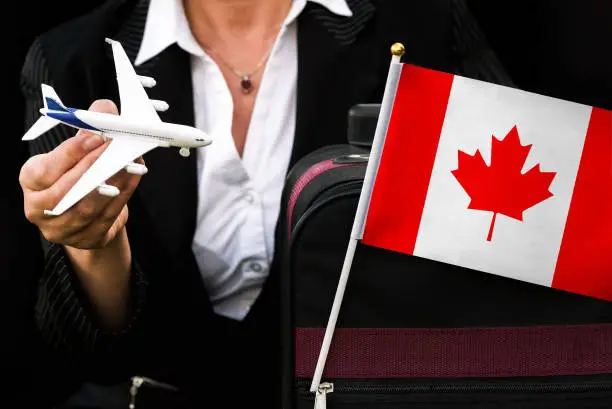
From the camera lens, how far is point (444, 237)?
2.23ft

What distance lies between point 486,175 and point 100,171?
32 centimetres

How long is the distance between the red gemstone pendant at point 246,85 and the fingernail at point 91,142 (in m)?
0.33

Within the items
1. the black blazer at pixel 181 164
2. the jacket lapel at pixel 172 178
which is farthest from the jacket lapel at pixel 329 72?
the jacket lapel at pixel 172 178

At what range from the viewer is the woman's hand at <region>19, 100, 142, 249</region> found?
0.67 m

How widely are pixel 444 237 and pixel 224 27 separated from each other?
0.48 meters

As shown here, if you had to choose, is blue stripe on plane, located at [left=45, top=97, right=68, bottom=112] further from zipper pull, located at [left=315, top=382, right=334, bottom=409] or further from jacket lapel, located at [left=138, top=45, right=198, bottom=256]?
zipper pull, located at [left=315, top=382, right=334, bottom=409]

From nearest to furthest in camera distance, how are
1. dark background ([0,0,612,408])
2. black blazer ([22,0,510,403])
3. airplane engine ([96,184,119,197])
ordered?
airplane engine ([96,184,119,197]) → black blazer ([22,0,510,403]) → dark background ([0,0,612,408])

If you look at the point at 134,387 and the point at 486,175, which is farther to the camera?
the point at 134,387

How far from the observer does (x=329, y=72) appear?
975 mm

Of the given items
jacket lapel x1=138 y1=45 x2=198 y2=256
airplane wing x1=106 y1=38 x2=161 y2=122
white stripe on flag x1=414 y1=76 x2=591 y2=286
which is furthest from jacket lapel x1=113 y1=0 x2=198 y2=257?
white stripe on flag x1=414 y1=76 x2=591 y2=286

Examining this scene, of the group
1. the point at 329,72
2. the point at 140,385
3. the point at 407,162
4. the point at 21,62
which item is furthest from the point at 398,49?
the point at 21,62

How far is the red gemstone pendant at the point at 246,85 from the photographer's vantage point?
99 cm

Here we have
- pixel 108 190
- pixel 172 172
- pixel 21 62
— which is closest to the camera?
pixel 108 190

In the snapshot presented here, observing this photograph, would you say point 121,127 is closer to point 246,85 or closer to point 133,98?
point 133,98
